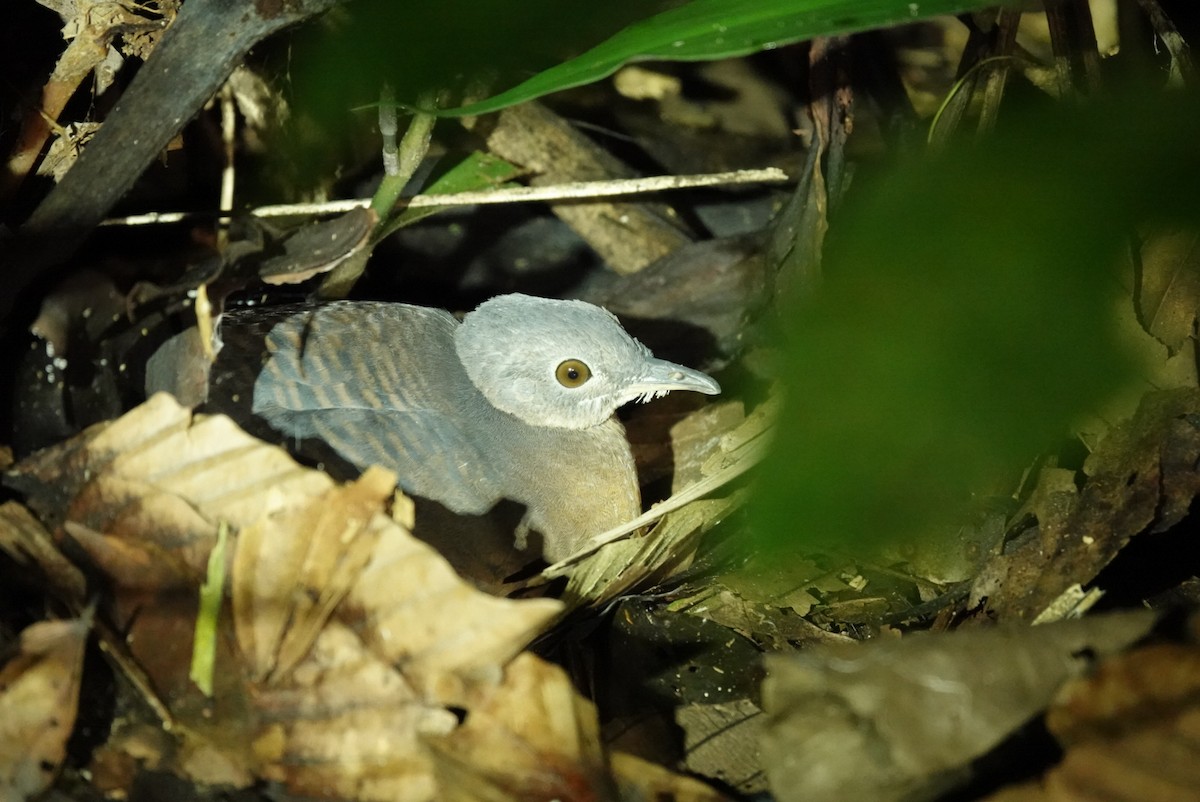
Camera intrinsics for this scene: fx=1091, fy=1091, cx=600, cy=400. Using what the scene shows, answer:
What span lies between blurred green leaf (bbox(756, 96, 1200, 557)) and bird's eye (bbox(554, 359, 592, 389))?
73.6 inches

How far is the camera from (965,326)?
1.41 metres

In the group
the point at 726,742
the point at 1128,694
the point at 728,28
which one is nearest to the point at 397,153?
the point at 728,28

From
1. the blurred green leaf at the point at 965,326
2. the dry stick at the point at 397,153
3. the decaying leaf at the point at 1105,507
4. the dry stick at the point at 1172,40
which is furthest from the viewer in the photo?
the dry stick at the point at 397,153

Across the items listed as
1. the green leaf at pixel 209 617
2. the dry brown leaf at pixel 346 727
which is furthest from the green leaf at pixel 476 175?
the dry brown leaf at pixel 346 727

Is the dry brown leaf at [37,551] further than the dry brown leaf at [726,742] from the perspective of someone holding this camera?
No

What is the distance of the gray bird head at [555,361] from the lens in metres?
3.34

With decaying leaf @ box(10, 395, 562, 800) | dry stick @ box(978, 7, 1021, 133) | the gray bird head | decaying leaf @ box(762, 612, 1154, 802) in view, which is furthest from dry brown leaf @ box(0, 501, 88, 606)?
dry stick @ box(978, 7, 1021, 133)

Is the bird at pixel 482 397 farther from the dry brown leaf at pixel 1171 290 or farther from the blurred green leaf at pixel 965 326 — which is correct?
the blurred green leaf at pixel 965 326

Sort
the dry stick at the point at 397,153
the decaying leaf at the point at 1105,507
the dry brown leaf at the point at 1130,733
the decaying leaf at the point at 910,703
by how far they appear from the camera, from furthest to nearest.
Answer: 1. the dry stick at the point at 397,153
2. the decaying leaf at the point at 1105,507
3. the decaying leaf at the point at 910,703
4. the dry brown leaf at the point at 1130,733

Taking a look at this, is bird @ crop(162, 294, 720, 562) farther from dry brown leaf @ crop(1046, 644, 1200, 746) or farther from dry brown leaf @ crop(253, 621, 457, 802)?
dry brown leaf @ crop(1046, 644, 1200, 746)

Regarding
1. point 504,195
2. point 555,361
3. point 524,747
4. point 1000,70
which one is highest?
point 1000,70

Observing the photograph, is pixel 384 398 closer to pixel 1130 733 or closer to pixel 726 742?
pixel 726 742

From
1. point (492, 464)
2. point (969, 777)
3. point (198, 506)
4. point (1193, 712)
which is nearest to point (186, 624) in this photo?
point (198, 506)

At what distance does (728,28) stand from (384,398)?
4.66 feet
